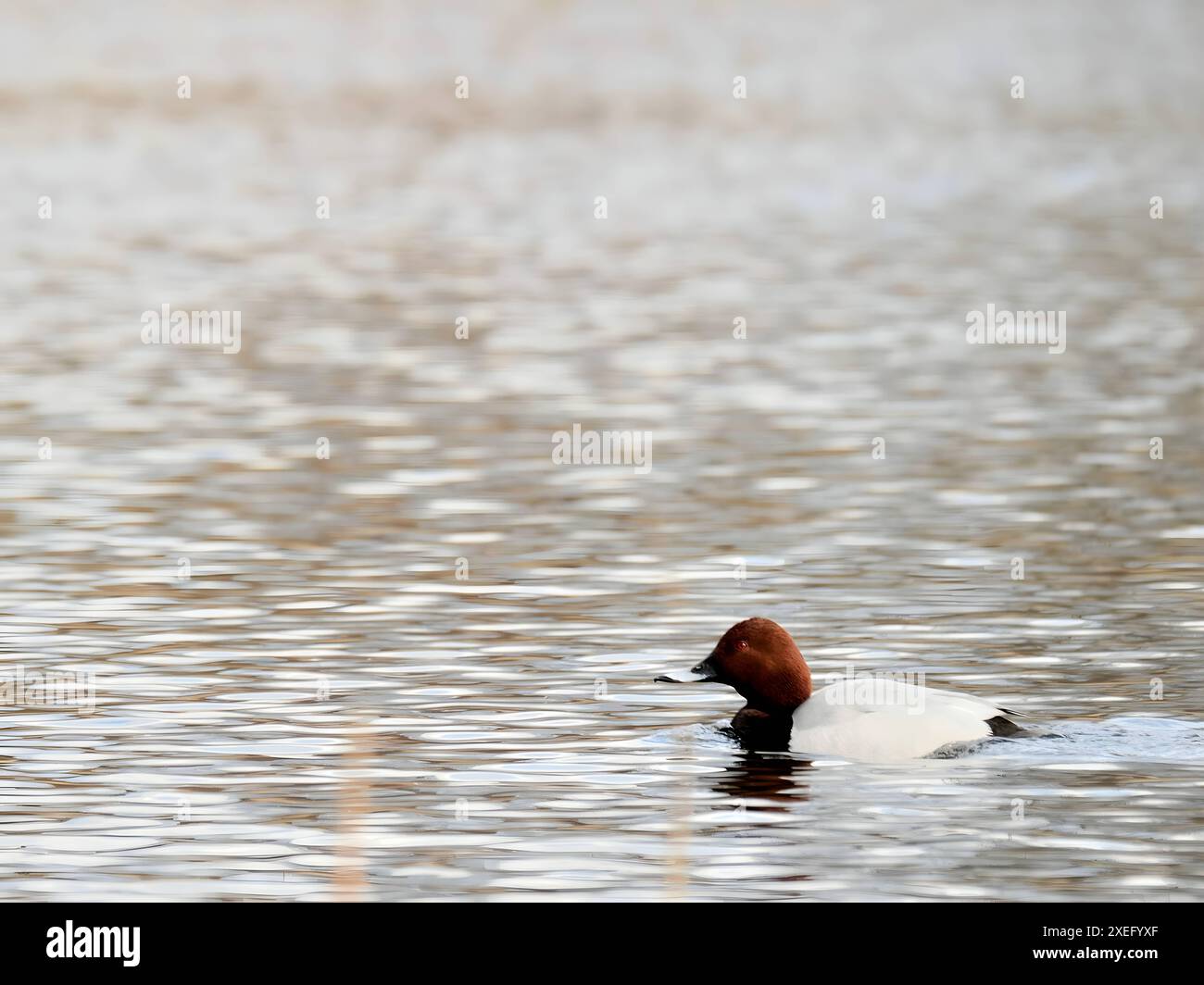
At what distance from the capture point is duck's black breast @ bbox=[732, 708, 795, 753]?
15.6 meters

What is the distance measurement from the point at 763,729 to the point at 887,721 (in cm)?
85

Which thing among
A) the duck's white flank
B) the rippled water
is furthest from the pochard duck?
the rippled water

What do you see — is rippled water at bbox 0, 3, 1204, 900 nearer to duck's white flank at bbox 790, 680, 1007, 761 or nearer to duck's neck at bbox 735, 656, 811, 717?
duck's white flank at bbox 790, 680, 1007, 761

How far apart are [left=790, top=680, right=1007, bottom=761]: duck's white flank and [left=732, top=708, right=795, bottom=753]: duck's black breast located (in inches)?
3.7

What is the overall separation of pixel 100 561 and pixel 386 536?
2268 millimetres

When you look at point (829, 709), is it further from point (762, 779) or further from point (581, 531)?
point (581, 531)

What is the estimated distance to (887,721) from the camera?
1526 centimetres

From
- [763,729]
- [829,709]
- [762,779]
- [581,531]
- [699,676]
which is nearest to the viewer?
[762,779]

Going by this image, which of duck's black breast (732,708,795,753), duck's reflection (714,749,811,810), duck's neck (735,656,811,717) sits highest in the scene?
duck's neck (735,656,811,717)

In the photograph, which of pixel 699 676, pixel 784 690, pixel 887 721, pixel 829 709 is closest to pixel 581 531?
pixel 699 676

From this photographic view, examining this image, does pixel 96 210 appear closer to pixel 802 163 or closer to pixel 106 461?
pixel 802 163

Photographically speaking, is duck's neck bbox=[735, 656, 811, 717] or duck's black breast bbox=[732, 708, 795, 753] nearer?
duck's black breast bbox=[732, 708, 795, 753]

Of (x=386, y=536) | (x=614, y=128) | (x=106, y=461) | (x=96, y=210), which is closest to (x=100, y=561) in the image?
(x=386, y=536)

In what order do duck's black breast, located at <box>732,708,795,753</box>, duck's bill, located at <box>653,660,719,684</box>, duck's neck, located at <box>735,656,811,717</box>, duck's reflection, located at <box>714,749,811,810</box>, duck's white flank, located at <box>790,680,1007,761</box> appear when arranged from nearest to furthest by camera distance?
1. duck's reflection, located at <box>714,749,811,810</box>
2. duck's white flank, located at <box>790,680,1007,761</box>
3. duck's black breast, located at <box>732,708,795,753</box>
4. duck's neck, located at <box>735,656,811,717</box>
5. duck's bill, located at <box>653,660,719,684</box>
